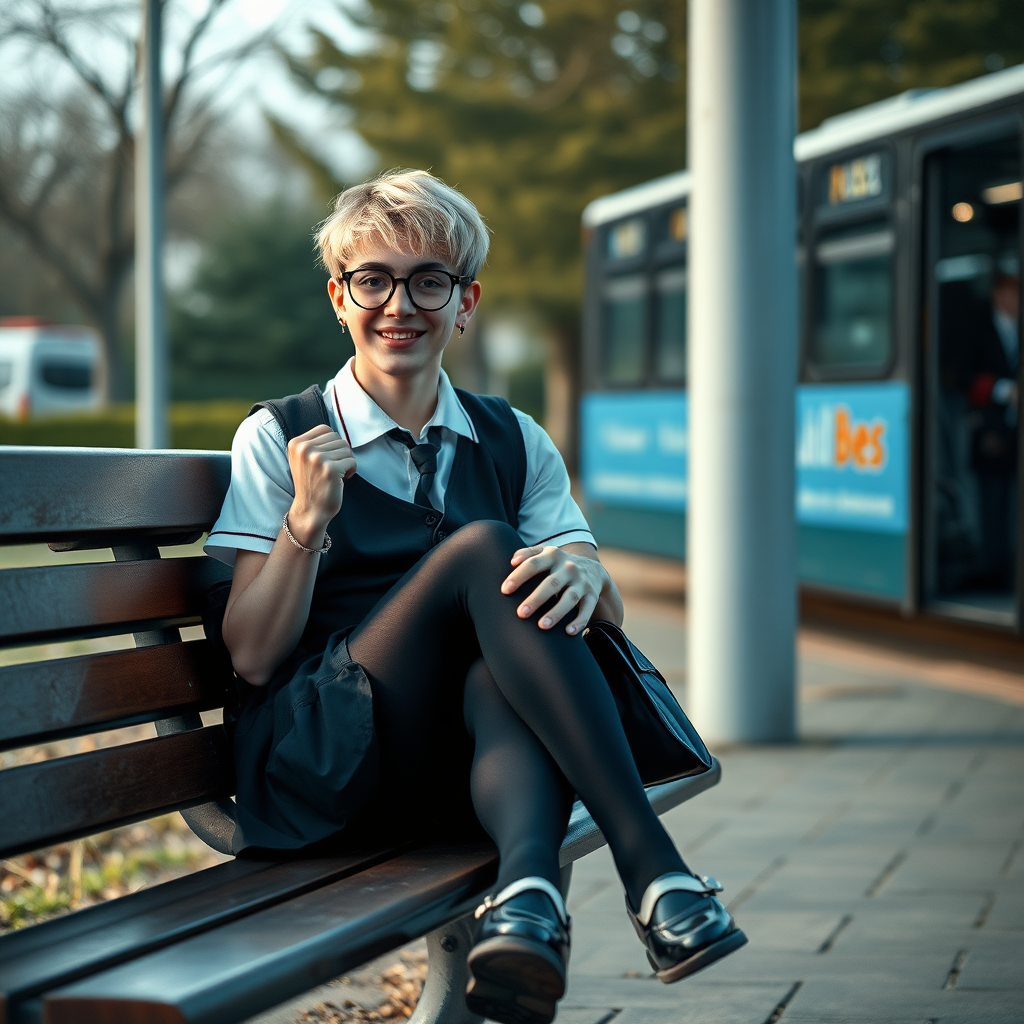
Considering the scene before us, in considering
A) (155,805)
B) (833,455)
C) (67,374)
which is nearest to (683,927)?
(155,805)

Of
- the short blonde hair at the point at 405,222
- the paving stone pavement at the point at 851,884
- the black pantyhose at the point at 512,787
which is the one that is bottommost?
the paving stone pavement at the point at 851,884

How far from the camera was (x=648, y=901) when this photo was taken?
2.26 meters

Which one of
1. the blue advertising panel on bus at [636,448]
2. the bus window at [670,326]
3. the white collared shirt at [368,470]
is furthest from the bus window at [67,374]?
the white collared shirt at [368,470]

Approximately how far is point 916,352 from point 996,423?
29.7 inches

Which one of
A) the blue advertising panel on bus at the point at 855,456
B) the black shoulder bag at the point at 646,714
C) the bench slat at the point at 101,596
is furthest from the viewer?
the blue advertising panel on bus at the point at 855,456

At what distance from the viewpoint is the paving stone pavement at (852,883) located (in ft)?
10.0

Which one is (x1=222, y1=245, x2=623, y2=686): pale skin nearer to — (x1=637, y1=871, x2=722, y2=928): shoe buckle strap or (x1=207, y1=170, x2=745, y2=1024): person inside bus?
(x1=207, y1=170, x2=745, y2=1024): person inside bus

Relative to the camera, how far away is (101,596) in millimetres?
2455

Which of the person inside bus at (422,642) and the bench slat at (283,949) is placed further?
the person inside bus at (422,642)

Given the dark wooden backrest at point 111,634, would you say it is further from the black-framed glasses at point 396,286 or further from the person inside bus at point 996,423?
the person inside bus at point 996,423

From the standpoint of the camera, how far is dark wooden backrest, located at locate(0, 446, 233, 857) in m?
2.26

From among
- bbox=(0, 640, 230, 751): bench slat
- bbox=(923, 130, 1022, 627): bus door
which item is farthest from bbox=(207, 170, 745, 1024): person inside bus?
bbox=(923, 130, 1022, 627): bus door

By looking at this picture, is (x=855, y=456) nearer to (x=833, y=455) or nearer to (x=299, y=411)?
(x=833, y=455)

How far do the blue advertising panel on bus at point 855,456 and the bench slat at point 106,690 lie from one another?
5.66 meters
